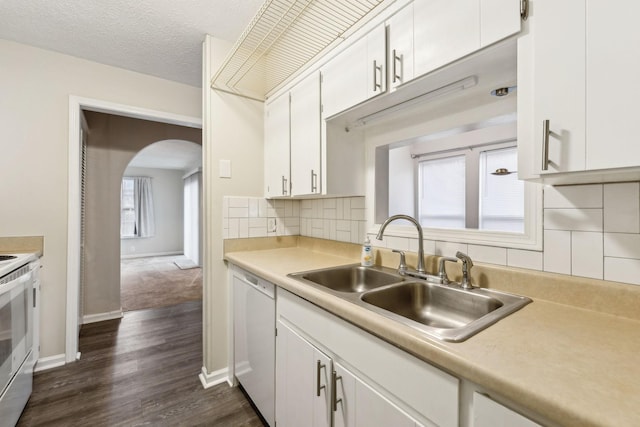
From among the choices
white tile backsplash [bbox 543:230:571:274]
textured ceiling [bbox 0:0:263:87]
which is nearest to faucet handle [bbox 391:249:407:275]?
white tile backsplash [bbox 543:230:571:274]

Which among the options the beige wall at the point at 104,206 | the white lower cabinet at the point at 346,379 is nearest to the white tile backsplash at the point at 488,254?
the white lower cabinet at the point at 346,379

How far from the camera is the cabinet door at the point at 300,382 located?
1.08 metres

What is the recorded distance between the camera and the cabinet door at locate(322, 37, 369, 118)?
1.33 m

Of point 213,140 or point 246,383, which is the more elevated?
point 213,140

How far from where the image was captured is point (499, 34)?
0.86 m

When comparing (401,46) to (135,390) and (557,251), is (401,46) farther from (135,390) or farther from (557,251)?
(135,390)

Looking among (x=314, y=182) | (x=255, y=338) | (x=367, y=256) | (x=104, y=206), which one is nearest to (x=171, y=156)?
(x=104, y=206)

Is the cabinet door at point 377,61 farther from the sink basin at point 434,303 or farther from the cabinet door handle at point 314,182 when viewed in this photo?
the sink basin at point 434,303

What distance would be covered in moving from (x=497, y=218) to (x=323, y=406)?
1.90m

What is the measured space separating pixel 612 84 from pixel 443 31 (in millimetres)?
552

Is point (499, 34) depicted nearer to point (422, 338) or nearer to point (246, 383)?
point (422, 338)

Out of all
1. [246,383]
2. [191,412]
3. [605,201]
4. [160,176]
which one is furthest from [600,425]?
[160,176]

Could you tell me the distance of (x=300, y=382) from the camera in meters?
1.21

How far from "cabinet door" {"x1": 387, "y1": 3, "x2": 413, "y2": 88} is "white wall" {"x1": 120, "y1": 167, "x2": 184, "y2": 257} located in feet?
25.9
